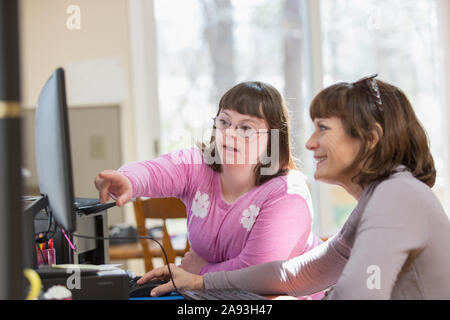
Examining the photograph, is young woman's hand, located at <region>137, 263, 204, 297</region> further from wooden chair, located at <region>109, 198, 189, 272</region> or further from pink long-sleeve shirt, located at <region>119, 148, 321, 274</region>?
wooden chair, located at <region>109, 198, 189, 272</region>

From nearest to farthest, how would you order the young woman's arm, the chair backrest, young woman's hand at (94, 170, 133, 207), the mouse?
the mouse, young woman's hand at (94, 170, 133, 207), the young woman's arm, the chair backrest

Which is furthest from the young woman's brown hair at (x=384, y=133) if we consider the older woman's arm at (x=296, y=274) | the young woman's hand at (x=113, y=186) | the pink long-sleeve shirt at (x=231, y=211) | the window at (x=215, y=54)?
the window at (x=215, y=54)

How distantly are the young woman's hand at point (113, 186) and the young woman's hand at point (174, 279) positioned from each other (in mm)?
184

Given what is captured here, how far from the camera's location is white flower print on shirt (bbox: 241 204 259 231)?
126cm

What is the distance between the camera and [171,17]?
3115 mm

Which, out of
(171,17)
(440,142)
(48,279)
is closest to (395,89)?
(48,279)

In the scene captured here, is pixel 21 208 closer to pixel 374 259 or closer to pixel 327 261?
pixel 374 259

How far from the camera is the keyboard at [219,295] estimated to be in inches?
34.8

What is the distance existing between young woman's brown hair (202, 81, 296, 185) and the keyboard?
435mm

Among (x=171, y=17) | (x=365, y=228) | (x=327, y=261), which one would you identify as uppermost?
(x=171, y=17)

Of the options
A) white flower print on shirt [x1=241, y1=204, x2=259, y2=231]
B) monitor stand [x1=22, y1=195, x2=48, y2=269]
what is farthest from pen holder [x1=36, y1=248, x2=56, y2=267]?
white flower print on shirt [x1=241, y1=204, x2=259, y2=231]

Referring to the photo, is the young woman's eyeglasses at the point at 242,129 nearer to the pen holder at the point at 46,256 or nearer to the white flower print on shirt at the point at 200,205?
the white flower print on shirt at the point at 200,205

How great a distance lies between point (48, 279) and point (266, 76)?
2.66 m

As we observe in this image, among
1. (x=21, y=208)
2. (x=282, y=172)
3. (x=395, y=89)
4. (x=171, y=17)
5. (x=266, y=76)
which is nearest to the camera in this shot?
(x=21, y=208)
